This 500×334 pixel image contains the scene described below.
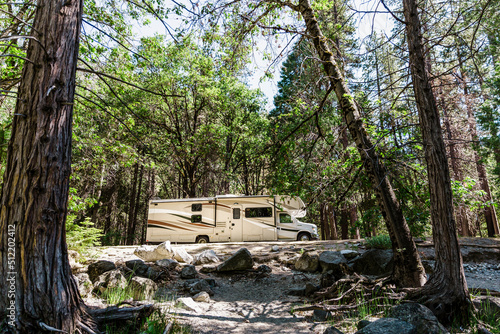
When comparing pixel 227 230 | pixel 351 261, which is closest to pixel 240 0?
pixel 351 261

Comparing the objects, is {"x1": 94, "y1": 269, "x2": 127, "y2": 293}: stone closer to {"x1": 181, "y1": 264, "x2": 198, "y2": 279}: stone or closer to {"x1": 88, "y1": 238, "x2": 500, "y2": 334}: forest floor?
{"x1": 88, "y1": 238, "x2": 500, "y2": 334}: forest floor

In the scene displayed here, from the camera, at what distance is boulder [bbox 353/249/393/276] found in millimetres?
6215

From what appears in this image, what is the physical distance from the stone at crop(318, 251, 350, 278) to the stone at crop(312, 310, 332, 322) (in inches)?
91.6

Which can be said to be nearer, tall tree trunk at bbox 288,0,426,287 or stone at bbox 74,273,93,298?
tall tree trunk at bbox 288,0,426,287

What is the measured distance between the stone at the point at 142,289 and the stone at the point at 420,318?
12.9ft

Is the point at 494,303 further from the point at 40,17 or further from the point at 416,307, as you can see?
the point at 40,17

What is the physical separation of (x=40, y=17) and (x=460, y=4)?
5.51 m

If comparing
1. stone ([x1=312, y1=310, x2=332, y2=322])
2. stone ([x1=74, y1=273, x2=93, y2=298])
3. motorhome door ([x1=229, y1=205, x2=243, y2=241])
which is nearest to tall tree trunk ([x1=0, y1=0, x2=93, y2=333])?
stone ([x1=74, y1=273, x2=93, y2=298])

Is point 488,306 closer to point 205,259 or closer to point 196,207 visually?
point 205,259

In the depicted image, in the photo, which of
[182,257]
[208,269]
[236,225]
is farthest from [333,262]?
[236,225]

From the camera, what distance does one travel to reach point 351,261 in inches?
269

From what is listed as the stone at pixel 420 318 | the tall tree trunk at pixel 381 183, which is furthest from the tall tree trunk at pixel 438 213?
the tall tree trunk at pixel 381 183

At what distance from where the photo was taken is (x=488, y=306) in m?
3.43

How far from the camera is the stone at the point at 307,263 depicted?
23.3 ft
